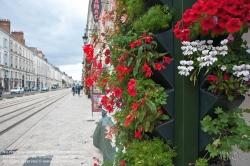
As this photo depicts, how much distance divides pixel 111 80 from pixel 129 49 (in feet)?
0.97

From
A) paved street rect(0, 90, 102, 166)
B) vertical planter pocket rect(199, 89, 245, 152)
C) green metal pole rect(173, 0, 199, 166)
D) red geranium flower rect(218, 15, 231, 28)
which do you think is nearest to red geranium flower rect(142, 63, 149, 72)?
green metal pole rect(173, 0, 199, 166)

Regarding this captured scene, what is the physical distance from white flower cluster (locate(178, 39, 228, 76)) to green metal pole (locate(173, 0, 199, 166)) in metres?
0.11

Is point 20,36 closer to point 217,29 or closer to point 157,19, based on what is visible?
point 157,19

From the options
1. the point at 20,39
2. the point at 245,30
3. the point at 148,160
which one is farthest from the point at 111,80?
the point at 20,39

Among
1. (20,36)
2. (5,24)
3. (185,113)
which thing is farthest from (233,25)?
(20,36)

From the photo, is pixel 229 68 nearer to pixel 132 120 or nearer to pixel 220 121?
pixel 220 121

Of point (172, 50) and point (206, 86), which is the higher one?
point (172, 50)

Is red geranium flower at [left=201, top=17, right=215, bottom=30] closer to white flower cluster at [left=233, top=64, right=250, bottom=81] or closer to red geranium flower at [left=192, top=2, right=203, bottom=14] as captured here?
red geranium flower at [left=192, top=2, right=203, bottom=14]

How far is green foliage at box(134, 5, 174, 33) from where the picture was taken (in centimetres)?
135

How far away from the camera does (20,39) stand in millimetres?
58406

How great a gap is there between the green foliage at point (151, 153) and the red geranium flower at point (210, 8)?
88 cm

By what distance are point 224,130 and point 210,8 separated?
71 centimetres

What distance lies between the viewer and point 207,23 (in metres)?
1.04

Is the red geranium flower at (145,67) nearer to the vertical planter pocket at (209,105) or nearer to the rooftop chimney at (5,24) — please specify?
the vertical planter pocket at (209,105)
